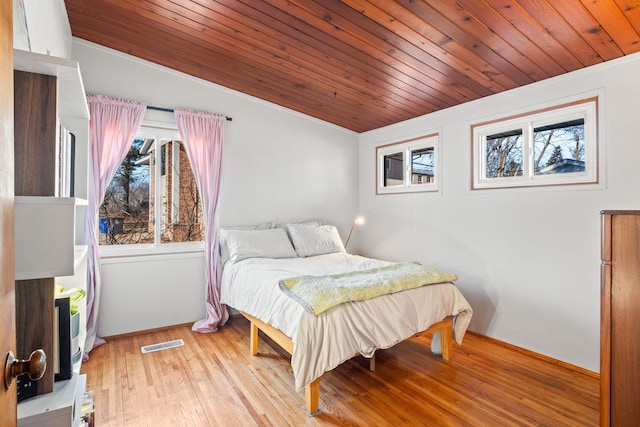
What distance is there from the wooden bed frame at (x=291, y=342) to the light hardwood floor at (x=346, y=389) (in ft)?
0.23

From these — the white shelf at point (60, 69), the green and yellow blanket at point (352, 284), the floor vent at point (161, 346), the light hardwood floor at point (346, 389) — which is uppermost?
the white shelf at point (60, 69)

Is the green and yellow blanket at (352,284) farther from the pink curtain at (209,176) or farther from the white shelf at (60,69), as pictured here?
the white shelf at (60,69)

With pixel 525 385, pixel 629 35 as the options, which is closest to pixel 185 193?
pixel 525 385

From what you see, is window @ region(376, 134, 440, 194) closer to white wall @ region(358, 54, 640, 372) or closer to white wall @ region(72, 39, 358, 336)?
white wall @ region(358, 54, 640, 372)

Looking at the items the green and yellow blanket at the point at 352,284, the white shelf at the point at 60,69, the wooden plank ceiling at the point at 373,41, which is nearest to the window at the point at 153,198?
the wooden plank ceiling at the point at 373,41

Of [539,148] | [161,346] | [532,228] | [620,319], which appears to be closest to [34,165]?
[620,319]

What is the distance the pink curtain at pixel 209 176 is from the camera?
3434 millimetres

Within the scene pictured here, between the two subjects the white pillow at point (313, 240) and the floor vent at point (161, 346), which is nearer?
the floor vent at point (161, 346)

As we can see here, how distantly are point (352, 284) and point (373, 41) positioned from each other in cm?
178

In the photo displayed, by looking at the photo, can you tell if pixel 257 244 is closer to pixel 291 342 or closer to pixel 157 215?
pixel 157 215

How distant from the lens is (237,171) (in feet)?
12.4

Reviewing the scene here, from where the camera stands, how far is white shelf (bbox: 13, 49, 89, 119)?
3.12 ft

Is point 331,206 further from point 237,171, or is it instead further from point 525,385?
point 525,385

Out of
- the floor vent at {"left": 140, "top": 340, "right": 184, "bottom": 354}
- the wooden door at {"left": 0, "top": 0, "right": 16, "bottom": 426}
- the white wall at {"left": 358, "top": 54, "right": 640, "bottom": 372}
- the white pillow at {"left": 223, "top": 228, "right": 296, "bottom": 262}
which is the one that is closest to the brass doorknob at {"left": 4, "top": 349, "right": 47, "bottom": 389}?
the wooden door at {"left": 0, "top": 0, "right": 16, "bottom": 426}
